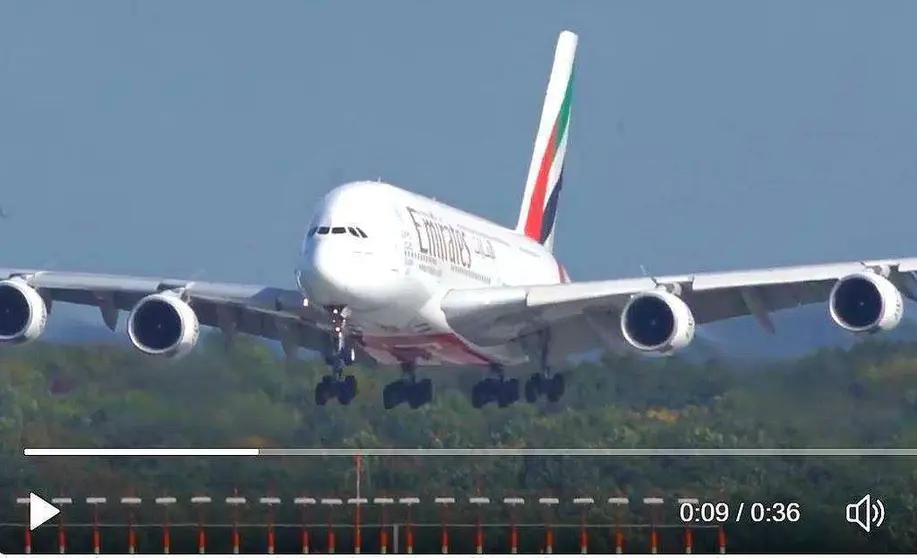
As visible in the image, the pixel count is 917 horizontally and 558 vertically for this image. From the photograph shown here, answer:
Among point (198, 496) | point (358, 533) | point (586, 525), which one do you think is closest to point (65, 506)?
point (198, 496)

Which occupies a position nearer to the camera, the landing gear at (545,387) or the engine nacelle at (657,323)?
the engine nacelle at (657,323)

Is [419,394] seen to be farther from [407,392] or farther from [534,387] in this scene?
[534,387]

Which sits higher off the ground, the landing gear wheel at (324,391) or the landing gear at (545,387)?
the landing gear at (545,387)

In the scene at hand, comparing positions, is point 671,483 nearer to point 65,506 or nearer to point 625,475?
point 625,475

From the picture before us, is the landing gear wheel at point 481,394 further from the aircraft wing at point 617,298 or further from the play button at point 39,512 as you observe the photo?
the play button at point 39,512

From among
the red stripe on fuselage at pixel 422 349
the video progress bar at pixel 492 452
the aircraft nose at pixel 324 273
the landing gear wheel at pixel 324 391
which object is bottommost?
the video progress bar at pixel 492 452
